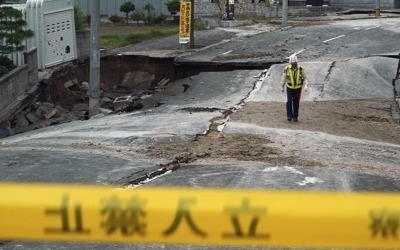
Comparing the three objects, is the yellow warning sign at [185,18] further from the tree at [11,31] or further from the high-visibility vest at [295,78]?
the high-visibility vest at [295,78]

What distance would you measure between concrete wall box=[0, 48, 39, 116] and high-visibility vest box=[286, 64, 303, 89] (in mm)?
7184

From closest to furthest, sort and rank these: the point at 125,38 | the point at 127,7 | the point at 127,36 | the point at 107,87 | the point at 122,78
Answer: the point at 107,87
the point at 122,78
the point at 125,38
the point at 127,36
the point at 127,7

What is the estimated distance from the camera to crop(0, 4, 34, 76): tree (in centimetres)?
1989

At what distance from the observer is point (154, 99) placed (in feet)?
69.4

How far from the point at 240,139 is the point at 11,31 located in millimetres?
9247

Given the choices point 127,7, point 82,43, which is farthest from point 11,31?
point 127,7

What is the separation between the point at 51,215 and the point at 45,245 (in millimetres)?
5030

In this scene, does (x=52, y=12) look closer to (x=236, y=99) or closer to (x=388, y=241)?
(x=236, y=99)

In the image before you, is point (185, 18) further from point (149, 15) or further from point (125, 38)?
point (149, 15)

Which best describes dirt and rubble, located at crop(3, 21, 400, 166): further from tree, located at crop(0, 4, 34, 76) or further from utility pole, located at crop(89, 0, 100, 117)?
tree, located at crop(0, 4, 34, 76)

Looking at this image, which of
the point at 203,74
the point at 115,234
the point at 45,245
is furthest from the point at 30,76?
the point at 115,234

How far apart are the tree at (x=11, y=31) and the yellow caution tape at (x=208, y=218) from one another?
17.5 m

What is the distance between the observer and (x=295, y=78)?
16.1 metres

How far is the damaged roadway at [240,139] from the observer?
1096 cm
